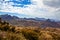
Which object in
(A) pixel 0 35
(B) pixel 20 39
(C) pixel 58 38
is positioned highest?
(A) pixel 0 35

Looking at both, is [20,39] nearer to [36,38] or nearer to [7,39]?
[7,39]

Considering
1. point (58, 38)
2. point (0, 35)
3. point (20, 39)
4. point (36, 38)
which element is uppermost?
point (0, 35)

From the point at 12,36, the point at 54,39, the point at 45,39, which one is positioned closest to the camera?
the point at 12,36

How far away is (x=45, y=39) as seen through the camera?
37469mm

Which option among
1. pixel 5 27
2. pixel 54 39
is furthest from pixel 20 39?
pixel 54 39

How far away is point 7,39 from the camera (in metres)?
21.6

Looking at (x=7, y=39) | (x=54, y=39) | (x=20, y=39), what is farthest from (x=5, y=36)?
(x=54, y=39)

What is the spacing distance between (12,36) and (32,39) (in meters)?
6.86

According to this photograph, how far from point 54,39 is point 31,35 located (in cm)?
1048

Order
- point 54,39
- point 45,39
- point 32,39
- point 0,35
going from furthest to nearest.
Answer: point 54,39
point 45,39
point 32,39
point 0,35

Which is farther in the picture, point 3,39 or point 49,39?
point 49,39

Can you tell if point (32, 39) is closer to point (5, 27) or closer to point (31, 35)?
point (31, 35)

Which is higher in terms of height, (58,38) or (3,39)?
(3,39)

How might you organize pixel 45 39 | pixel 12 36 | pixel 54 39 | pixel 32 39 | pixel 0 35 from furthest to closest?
pixel 54 39, pixel 45 39, pixel 32 39, pixel 12 36, pixel 0 35
